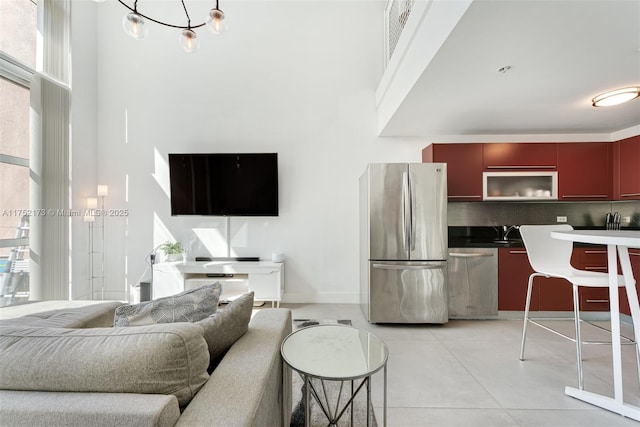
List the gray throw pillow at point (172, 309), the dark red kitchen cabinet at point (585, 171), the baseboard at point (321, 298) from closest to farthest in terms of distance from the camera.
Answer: the gray throw pillow at point (172, 309), the dark red kitchen cabinet at point (585, 171), the baseboard at point (321, 298)

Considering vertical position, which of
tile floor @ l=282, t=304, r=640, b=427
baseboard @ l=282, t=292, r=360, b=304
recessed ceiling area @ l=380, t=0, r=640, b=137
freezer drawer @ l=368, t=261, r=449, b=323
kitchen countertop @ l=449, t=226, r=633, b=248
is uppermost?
recessed ceiling area @ l=380, t=0, r=640, b=137

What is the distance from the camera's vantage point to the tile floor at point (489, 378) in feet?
5.31

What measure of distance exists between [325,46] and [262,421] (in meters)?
4.06

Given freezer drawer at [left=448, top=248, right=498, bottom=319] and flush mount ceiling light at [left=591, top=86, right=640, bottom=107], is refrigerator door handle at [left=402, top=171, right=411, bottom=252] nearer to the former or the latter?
freezer drawer at [left=448, top=248, right=498, bottom=319]

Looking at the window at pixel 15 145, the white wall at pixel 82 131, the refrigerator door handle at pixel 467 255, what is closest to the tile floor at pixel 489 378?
the refrigerator door handle at pixel 467 255

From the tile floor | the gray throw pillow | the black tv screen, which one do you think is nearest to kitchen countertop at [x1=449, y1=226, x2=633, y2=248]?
the tile floor

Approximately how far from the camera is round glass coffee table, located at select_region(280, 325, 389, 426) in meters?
1.04

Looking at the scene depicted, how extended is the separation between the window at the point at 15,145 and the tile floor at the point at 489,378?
12.2ft

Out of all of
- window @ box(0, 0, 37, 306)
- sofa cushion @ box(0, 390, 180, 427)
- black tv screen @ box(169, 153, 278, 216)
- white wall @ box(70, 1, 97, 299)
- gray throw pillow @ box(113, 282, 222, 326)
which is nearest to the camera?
sofa cushion @ box(0, 390, 180, 427)

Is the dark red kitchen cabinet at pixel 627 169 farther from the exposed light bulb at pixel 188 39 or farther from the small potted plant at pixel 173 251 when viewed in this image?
the small potted plant at pixel 173 251

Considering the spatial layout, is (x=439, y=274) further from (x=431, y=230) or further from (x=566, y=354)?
(x=566, y=354)

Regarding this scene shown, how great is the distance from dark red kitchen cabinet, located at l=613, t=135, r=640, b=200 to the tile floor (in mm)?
1470

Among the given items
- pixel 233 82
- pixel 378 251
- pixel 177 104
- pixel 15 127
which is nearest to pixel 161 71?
pixel 177 104

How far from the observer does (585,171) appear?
3.28 m
